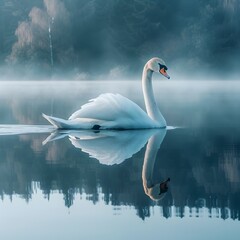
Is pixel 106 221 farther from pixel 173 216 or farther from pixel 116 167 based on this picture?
pixel 116 167

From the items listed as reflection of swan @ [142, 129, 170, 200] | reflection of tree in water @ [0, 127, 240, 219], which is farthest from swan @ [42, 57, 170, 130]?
reflection of tree in water @ [0, 127, 240, 219]

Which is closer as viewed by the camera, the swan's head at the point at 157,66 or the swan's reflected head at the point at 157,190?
the swan's reflected head at the point at 157,190

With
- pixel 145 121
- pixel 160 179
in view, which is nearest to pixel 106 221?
pixel 160 179

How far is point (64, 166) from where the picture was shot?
6957mm

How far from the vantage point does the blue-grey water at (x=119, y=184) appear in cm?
447

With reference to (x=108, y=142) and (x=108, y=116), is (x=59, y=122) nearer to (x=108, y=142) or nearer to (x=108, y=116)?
(x=108, y=116)

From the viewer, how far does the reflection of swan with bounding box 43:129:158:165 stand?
7.67 meters

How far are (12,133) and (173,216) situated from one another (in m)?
5.91

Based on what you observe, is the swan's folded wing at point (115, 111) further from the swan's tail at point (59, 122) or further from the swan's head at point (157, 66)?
the swan's head at point (157, 66)

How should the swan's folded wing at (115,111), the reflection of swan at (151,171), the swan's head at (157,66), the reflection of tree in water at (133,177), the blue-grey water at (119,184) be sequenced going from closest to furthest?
the blue-grey water at (119,184) → the reflection of tree in water at (133,177) → the reflection of swan at (151,171) → the swan's folded wing at (115,111) → the swan's head at (157,66)

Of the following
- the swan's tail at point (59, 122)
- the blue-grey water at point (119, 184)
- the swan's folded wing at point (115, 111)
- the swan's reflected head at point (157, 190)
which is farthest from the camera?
the swan's tail at point (59, 122)

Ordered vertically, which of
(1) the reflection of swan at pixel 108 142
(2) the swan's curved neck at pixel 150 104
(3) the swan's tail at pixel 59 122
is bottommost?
(1) the reflection of swan at pixel 108 142

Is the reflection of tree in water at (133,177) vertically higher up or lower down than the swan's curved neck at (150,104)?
lower down

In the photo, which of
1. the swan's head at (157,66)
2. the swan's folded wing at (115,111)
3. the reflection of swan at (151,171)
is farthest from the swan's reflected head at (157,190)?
the swan's head at (157,66)
